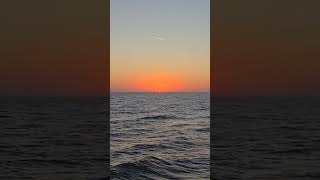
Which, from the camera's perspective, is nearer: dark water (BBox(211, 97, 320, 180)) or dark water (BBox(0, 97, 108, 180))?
dark water (BBox(211, 97, 320, 180))

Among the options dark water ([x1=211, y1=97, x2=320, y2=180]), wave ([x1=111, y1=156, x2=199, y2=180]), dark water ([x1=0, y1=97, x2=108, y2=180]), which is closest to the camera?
wave ([x1=111, y1=156, x2=199, y2=180])

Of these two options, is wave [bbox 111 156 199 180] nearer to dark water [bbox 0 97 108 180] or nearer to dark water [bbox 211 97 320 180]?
dark water [bbox 0 97 108 180]

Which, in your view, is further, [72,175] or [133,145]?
[133,145]

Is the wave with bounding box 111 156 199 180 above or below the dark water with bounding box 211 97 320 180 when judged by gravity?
below

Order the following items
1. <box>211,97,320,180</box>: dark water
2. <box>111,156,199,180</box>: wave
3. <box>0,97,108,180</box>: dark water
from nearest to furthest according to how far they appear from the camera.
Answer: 1. <box>111,156,199,180</box>: wave
2. <box>211,97,320,180</box>: dark water
3. <box>0,97,108,180</box>: dark water

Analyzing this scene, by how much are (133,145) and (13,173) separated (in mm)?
10841

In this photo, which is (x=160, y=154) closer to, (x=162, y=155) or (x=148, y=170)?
(x=162, y=155)

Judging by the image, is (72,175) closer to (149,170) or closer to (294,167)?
(149,170)

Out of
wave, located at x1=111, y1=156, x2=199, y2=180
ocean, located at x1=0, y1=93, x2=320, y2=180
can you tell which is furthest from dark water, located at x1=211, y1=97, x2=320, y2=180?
wave, located at x1=111, y1=156, x2=199, y2=180

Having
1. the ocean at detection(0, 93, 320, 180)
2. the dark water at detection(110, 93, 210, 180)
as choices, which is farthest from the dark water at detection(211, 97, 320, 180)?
the dark water at detection(110, 93, 210, 180)

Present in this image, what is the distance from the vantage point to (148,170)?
2134 centimetres

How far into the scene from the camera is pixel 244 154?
26438 millimetres

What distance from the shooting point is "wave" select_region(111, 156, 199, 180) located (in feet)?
65.7

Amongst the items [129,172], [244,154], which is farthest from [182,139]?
[129,172]
